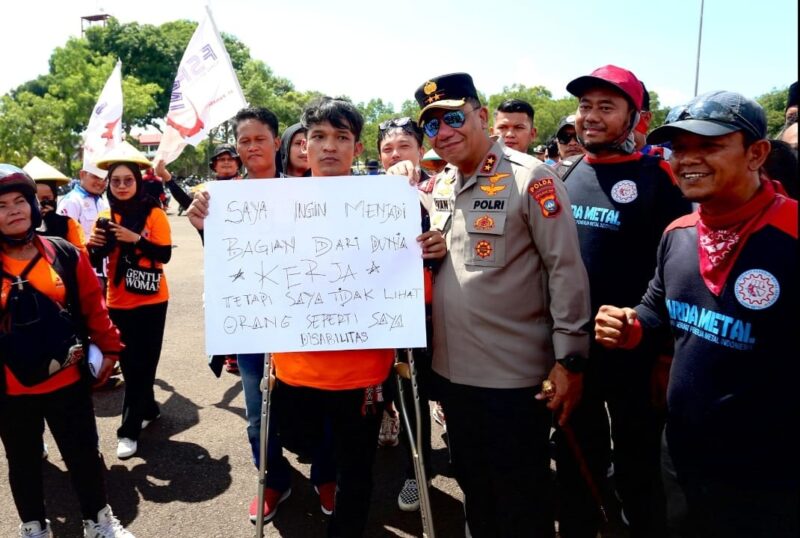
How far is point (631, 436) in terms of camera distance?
2752 mm

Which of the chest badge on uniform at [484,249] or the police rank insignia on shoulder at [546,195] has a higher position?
the police rank insignia on shoulder at [546,195]

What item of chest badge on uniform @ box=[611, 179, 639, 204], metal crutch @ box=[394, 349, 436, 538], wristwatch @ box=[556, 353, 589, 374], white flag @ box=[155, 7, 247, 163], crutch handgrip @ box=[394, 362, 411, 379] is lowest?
metal crutch @ box=[394, 349, 436, 538]

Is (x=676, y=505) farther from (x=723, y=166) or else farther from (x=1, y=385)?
(x=1, y=385)

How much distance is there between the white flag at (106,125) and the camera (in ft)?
19.6

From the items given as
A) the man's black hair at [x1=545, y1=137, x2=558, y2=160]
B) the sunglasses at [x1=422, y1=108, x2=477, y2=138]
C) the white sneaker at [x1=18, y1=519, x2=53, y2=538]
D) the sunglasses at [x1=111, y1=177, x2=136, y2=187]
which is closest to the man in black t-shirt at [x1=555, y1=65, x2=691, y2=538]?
the sunglasses at [x1=422, y1=108, x2=477, y2=138]

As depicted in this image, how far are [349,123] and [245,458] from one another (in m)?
2.80

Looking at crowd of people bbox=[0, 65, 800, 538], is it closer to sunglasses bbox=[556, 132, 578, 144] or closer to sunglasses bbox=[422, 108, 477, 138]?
sunglasses bbox=[422, 108, 477, 138]

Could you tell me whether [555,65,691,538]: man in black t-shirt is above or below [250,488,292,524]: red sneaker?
above

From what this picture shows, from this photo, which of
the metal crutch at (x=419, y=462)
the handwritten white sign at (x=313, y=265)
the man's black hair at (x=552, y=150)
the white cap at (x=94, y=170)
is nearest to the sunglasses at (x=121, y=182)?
the white cap at (x=94, y=170)

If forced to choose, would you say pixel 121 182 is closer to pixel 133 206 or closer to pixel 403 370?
pixel 133 206

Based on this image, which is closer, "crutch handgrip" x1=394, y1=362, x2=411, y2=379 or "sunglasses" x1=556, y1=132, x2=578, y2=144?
"crutch handgrip" x1=394, y1=362, x2=411, y2=379

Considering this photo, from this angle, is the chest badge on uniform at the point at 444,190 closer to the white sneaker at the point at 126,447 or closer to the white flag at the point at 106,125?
the white sneaker at the point at 126,447

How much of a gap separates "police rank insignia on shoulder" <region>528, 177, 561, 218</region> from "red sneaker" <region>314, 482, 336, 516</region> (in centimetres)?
224

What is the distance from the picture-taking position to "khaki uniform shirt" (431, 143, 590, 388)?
6.93ft
